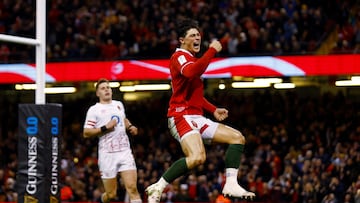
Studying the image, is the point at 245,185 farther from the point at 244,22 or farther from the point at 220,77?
the point at 244,22

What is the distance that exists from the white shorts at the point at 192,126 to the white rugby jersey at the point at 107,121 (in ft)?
7.18

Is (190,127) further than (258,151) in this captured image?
No

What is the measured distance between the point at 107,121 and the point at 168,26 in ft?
42.0

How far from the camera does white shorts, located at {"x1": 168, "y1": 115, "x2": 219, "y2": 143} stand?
11891mm

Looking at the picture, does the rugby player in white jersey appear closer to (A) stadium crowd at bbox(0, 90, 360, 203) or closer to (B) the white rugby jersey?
(B) the white rugby jersey

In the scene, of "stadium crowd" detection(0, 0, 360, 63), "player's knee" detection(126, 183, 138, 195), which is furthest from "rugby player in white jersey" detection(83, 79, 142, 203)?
"stadium crowd" detection(0, 0, 360, 63)

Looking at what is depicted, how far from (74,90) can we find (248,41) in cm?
608

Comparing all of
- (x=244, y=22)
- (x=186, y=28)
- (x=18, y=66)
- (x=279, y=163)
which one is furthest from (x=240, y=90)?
(x=186, y=28)

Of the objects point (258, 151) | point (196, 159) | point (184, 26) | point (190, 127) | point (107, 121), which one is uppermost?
point (184, 26)

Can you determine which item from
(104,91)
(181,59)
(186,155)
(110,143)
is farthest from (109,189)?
(181,59)

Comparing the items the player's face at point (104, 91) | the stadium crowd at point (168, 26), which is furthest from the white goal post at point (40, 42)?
the stadium crowd at point (168, 26)

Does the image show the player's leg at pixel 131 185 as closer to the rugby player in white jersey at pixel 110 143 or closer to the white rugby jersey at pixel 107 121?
the rugby player in white jersey at pixel 110 143

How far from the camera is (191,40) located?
1203cm

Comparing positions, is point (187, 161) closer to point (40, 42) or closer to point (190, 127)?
point (190, 127)
